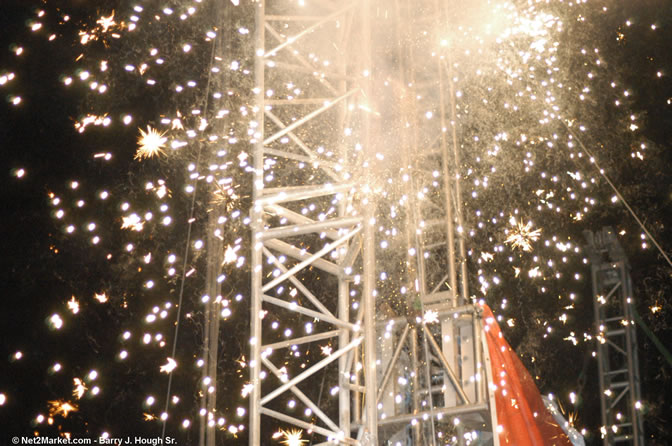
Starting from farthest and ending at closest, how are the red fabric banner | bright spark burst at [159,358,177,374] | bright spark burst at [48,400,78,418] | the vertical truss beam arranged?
bright spark burst at [159,358,177,374] → bright spark burst at [48,400,78,418] → the red fabric banner → the vertical truss beam

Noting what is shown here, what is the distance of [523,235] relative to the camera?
20.6 feet

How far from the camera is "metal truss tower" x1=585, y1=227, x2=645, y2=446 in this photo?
16.9 feet

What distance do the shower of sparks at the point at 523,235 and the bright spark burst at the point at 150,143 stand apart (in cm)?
292

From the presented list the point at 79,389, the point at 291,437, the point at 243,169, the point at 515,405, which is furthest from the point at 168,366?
the point at 515,405

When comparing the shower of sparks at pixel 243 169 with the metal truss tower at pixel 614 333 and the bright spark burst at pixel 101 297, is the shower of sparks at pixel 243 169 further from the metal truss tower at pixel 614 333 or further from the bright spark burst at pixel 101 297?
the metal truss tower at pixel 614 333

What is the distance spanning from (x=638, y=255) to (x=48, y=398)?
4752 mm

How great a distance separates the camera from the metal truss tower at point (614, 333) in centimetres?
516

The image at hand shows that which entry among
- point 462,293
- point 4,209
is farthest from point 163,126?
point 462,293

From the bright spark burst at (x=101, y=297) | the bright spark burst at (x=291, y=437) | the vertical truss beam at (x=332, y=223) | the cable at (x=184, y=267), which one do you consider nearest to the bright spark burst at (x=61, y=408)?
the cable at (x=184, y=267)

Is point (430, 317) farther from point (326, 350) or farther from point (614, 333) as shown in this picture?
point (614, 333)

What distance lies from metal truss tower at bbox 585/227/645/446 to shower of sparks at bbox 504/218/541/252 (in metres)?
0.81

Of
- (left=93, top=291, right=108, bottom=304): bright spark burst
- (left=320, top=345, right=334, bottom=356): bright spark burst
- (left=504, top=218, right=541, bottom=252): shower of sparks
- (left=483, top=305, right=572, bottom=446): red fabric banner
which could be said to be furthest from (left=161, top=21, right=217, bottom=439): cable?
(left=504, top=218, right=541, bottom=252): shower of sparks

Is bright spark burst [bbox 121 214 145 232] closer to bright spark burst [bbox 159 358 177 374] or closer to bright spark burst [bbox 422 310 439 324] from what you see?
bright spark burst [bbox 159 358 177 374]

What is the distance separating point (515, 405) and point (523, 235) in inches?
100
